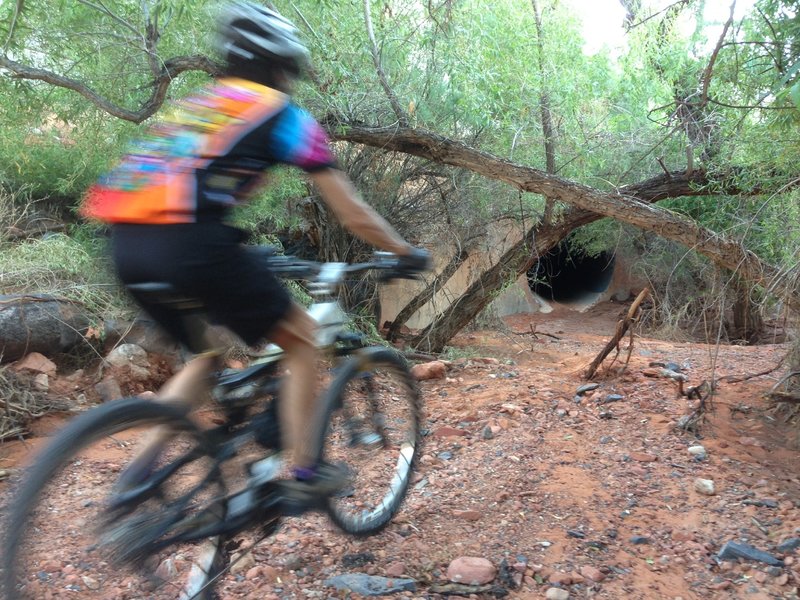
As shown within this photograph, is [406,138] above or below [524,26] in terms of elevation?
below

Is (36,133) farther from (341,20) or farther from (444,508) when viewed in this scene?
(444,508)

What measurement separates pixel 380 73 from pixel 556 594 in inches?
184

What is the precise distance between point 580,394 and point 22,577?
435cm

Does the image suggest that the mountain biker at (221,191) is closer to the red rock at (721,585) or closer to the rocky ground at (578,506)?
the rocky ground at (578,506)

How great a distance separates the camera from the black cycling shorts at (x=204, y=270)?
208 cm

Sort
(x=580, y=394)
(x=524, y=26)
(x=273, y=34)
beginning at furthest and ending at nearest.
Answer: (x=524, y=26) < (x=580, y=394) < (x=273, y=34)

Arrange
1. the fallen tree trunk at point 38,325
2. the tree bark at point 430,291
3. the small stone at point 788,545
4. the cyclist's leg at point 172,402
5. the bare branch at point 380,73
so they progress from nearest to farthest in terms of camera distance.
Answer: the cyclist's leg at point 172,402 → the small stone at point 788,545 → the fallen tree trunk at point 38,325 → the bare branch at point 380,73 → the tree bark at point 430,291

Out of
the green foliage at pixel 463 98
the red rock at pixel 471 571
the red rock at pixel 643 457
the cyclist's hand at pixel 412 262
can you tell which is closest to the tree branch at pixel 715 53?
the green foliage at pixel 463 98

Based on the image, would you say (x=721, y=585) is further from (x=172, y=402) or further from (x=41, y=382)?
(x=41, y=382)

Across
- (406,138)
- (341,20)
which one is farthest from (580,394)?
(341,20)

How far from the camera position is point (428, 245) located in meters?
8.28

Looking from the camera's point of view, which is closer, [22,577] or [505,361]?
[22,577]

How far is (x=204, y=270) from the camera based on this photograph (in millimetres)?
2105

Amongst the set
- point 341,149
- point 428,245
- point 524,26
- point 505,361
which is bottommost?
point 505,361
